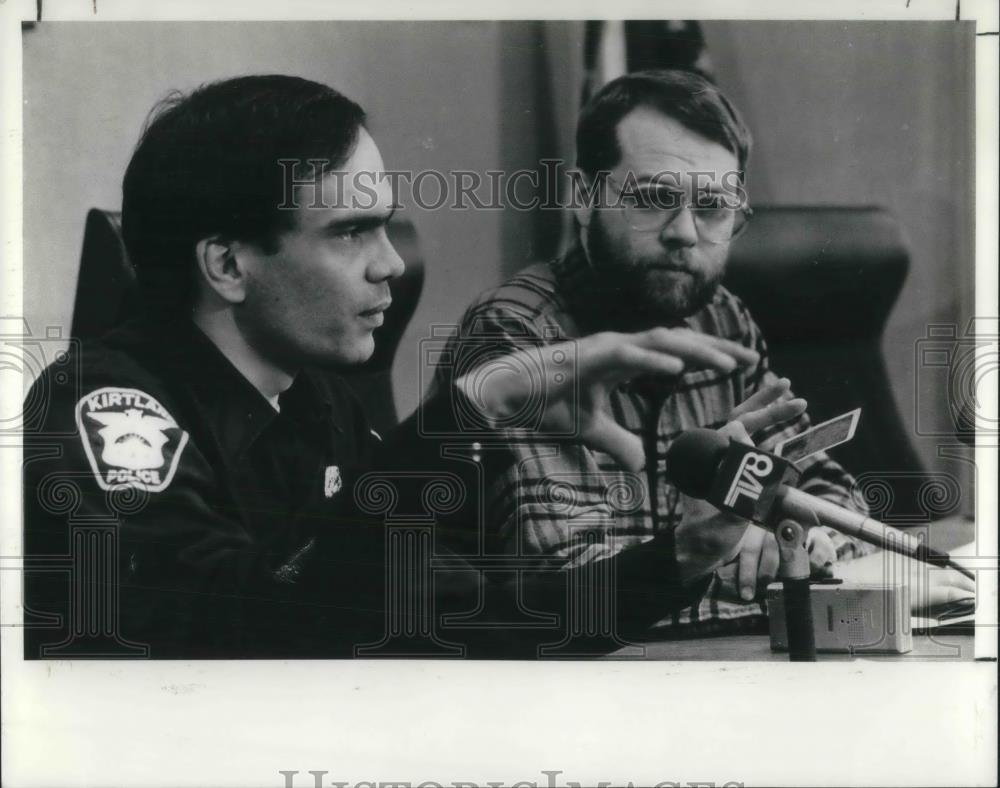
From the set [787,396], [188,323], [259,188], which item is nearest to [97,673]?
[188,323]

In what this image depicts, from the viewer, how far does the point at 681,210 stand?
15.6ft

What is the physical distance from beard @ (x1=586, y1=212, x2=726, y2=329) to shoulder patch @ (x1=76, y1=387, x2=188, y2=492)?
1838 millimetres

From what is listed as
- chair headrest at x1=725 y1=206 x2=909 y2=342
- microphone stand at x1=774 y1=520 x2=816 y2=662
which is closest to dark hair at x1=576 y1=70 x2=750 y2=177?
chair headrest at x1=725 y1=206 x2=909 y2=342

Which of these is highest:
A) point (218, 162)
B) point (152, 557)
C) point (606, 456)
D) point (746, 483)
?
point (218, 162)

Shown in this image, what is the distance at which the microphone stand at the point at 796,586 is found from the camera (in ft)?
15.4

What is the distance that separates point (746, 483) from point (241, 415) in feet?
6.76

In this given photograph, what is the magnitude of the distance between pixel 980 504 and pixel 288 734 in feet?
9.72

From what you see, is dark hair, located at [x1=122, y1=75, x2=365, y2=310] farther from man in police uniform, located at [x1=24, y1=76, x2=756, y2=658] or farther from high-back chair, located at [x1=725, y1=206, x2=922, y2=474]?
high-back chair, located at [x1=725, y1=206, x2=922, y2=474]

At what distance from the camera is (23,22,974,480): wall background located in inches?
186

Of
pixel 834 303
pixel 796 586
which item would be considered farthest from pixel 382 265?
pixel 796 586

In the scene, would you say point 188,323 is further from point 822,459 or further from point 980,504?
point 980,504

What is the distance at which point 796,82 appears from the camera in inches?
187

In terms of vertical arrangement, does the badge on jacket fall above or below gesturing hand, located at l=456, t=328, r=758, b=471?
below

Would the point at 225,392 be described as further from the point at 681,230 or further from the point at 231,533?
the point at 681,230
